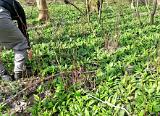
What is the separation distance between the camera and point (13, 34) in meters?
5.73

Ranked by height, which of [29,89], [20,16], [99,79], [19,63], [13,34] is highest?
[20,16]

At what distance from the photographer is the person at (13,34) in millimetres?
5680

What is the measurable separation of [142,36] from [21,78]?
3.50 meters

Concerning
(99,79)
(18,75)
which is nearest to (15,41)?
(18,75)

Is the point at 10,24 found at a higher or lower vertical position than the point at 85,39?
higher

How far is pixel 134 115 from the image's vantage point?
13.3 feet

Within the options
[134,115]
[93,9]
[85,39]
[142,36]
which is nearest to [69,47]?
[85,39]

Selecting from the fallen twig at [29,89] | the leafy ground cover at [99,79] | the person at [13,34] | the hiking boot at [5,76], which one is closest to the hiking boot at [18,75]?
the person at [13,34]

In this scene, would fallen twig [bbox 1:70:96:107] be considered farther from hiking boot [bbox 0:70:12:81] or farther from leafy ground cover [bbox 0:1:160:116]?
hiking boot [bbox 0:70:12:81]

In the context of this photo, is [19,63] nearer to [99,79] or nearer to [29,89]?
[29,89]

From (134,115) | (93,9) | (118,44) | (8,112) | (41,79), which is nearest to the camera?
(134,115)

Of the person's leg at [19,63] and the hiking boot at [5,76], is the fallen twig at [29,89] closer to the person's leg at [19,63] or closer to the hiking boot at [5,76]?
the person's leg at [19,63]

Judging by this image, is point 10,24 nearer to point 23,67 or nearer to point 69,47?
point 23,67

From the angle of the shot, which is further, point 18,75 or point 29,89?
point 18,75
